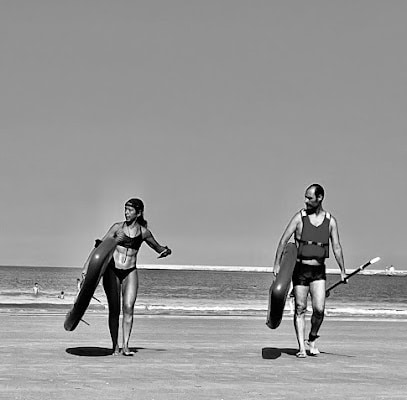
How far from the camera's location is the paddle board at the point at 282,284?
1227 centimetres

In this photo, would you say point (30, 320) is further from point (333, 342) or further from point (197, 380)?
point (197, 380)

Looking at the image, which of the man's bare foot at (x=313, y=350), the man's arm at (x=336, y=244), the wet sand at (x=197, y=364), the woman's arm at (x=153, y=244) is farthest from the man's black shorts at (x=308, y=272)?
the woman's arm at (x=153, y=244)

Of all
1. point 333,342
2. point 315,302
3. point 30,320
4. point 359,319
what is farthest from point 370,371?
point 359,319

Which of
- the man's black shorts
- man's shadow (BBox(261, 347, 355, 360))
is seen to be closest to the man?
the man's black shorts

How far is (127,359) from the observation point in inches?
459

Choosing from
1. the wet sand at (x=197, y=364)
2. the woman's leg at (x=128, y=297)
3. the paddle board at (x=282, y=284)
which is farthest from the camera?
the woman's leg at (x=128, y=297)

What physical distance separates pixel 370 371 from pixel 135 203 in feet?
11.0

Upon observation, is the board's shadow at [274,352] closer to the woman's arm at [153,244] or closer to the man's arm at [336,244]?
the man's arm at [336,244]

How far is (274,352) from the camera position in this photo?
12.9m

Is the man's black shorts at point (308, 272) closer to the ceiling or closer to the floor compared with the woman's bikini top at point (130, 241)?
closer to the floor

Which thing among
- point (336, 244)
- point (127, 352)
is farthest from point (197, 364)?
point (336, 244)

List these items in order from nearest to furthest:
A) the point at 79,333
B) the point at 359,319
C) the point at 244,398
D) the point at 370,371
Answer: the point at 244,398 < the point at 370,371 < the point at 79,333 < the point at 359,319

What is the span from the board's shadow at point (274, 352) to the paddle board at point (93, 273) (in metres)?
2.07

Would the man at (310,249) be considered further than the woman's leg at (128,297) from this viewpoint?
Yes
